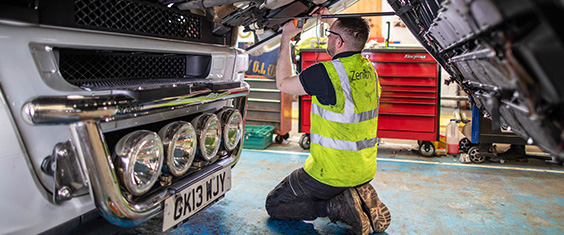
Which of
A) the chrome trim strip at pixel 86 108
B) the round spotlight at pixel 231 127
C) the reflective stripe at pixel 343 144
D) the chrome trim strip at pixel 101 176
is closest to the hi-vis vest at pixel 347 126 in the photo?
the reflective stripe at pixel 343 144

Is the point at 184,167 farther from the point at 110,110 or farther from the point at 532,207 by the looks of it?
the point at 532,207

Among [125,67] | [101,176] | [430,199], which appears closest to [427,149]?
[430,199]

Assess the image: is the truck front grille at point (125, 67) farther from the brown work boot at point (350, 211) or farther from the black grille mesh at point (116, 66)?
the brown work boot at point (350, 211)

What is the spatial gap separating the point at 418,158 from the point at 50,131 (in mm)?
3682

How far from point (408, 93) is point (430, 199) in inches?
68.3

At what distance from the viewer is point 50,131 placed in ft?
3.52

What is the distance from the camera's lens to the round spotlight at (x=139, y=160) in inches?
46.1

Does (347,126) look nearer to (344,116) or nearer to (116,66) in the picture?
(344,116)

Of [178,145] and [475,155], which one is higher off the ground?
[178,145]

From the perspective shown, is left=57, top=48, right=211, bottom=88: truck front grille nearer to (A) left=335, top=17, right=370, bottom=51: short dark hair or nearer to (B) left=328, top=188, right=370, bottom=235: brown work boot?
(A) left=335, top=17, right=370, bottom=51: short dark hair

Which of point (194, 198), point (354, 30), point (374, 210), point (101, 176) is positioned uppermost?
point (354, 30)

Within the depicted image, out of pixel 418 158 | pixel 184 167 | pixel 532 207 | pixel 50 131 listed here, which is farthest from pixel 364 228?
pixel 418 158

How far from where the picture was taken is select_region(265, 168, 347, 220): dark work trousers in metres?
2.13

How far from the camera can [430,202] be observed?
2.58 metres
